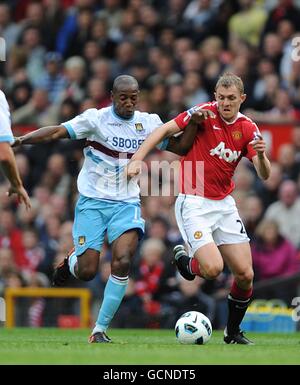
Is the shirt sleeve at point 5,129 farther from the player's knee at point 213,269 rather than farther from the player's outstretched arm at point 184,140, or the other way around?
the player's knee at point 213,269

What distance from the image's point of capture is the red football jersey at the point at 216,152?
11.2m

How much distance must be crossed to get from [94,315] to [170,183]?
6.81ft

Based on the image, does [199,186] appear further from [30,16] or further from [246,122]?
[30,16]

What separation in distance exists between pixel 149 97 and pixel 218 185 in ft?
24.5

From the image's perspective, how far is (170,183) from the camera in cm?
1673

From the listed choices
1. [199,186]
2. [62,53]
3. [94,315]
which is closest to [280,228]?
[94,315]

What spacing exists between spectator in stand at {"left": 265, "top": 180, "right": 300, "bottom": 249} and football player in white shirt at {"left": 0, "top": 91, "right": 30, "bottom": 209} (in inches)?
270

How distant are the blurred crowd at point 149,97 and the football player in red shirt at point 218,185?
4277 mm

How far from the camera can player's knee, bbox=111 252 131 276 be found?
1116cm

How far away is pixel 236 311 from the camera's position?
11.2 metres

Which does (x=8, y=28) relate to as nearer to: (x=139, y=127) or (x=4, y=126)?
(x=139, y=127)

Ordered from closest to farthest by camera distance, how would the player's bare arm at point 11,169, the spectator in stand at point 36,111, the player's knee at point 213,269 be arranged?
1. the player's bare arm at point 11,169
2. the player's knee at point 213,269
3. the spectator in stand at point 36,111
